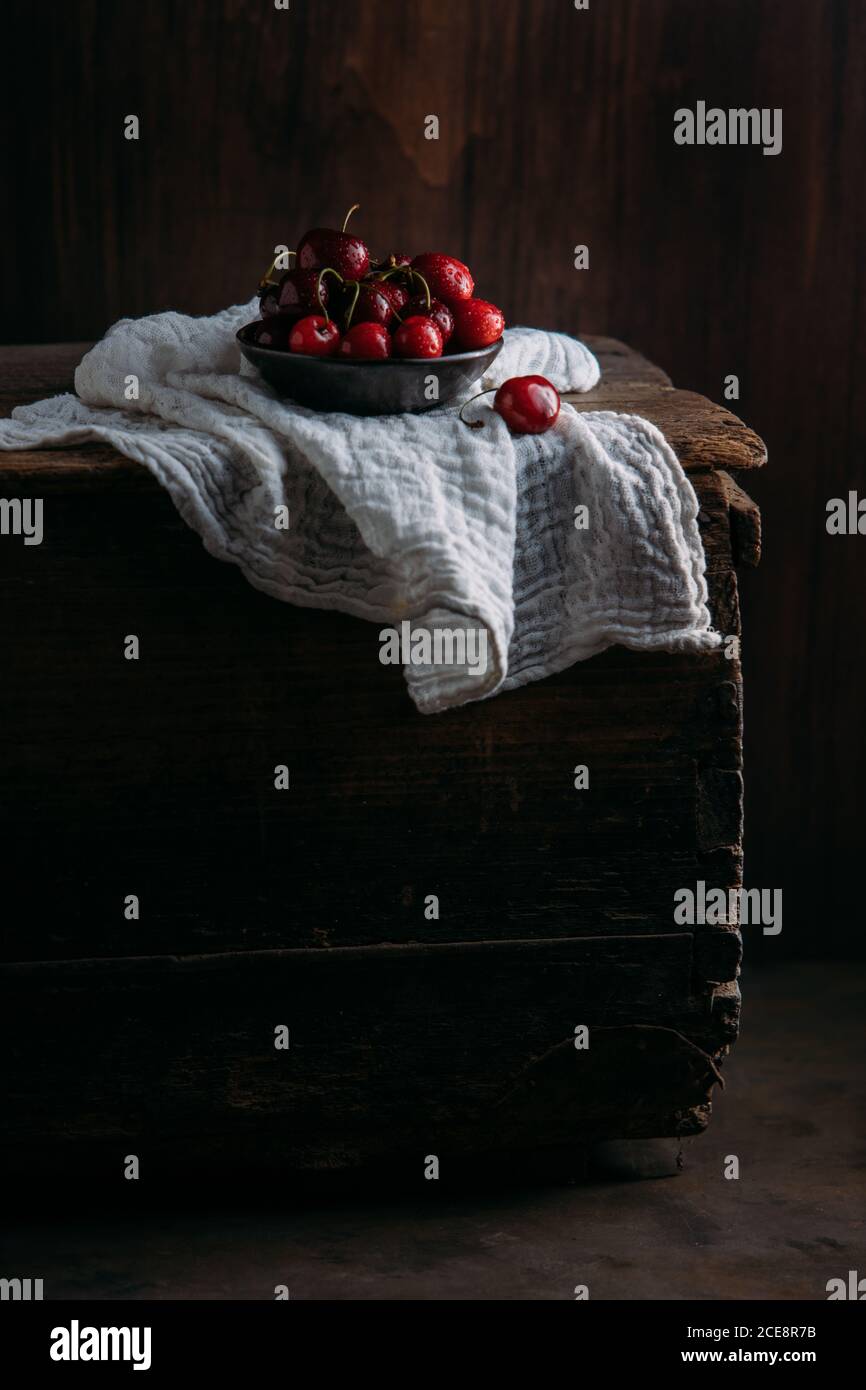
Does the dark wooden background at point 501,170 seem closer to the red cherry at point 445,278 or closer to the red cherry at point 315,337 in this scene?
the red cherry at point 445,278

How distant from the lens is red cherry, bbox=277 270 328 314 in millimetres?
1614

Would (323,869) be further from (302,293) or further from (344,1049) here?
(302,293)

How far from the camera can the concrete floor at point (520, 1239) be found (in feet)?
5.33

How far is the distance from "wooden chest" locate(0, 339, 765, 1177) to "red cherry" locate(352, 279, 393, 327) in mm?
285

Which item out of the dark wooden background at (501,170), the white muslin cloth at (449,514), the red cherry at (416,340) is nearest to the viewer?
the white muslin cloth at (449,514)

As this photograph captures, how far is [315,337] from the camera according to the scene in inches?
62.0

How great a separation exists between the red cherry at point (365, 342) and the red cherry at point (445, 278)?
121 millimetres

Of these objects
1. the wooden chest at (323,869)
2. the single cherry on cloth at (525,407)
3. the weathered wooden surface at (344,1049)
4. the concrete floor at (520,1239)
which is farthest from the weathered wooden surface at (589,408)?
the concrete floor at (520,1239)

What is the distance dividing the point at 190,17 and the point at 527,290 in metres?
0.61

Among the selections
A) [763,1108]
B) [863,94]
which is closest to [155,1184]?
[763,1108]


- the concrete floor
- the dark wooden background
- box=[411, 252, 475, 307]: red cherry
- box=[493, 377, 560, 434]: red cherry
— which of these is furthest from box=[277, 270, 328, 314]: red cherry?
the concrete floor

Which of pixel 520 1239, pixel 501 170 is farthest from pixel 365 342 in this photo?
pixel 520 1239

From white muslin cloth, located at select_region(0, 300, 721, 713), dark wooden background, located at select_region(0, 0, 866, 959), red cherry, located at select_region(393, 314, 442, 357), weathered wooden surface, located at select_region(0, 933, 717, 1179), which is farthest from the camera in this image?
dark wooden background, located at select_region(0, 0, 866, 959)

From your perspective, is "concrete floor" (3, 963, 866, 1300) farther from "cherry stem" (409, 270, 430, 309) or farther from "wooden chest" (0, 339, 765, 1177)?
"cherry stem" (409, 270, 430, 309)
